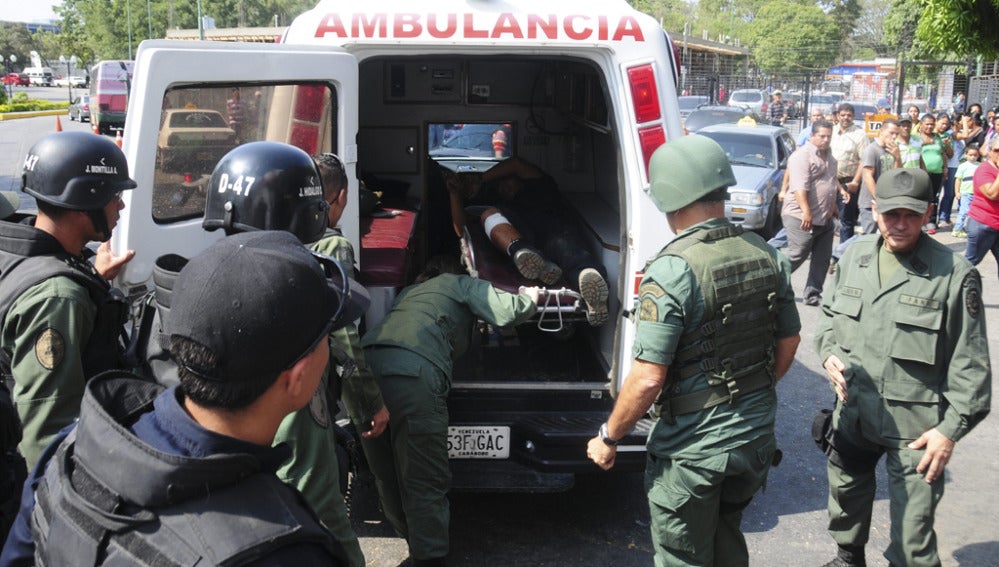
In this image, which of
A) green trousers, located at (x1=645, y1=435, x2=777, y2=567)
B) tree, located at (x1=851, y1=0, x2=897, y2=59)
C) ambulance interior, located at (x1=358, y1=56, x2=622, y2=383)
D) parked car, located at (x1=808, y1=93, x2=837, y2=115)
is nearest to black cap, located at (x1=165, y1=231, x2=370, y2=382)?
green trousers, located at (x1=645, y1=435, x2=777, y2=567)

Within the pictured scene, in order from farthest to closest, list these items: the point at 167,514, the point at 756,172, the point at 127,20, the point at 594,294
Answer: the point at 127,20
the point at 756,172
the point at 594,294
the point at 167,514

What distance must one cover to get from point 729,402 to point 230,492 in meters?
2.03

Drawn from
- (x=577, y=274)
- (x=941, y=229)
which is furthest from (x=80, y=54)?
(x=577, y=274)

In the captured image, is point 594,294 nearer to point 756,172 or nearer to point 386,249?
point 386,249

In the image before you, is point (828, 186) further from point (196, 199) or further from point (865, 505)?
point (196, 199)

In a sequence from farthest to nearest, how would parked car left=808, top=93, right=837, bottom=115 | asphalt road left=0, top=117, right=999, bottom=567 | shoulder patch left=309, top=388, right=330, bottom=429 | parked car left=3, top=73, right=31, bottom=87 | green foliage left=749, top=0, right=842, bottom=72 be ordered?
parked car left=3, top=73, right=31, bottom=87 < green foliage left=749, top=0, right=842, bottom=72 < parked car left=808, top=93, right=837, bottom=115 < asphalt road left=0, top=117, right=999, bottom=567 < shoulder patch left=309, top=388, right=330, bottom=429

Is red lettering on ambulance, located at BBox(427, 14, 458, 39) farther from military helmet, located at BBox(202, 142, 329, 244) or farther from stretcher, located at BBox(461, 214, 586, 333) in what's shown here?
stretcher, located at BBox(461, 214, 586, 333)

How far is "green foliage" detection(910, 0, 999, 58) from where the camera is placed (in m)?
10.4

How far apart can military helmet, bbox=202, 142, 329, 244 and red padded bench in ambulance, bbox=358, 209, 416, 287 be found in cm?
137

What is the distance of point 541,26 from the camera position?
155 inches

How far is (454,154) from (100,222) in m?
5.32

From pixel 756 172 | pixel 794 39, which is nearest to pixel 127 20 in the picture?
pixel 794 39

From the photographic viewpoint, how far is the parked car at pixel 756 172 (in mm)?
12781

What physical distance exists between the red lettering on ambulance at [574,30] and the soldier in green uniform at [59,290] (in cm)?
193
